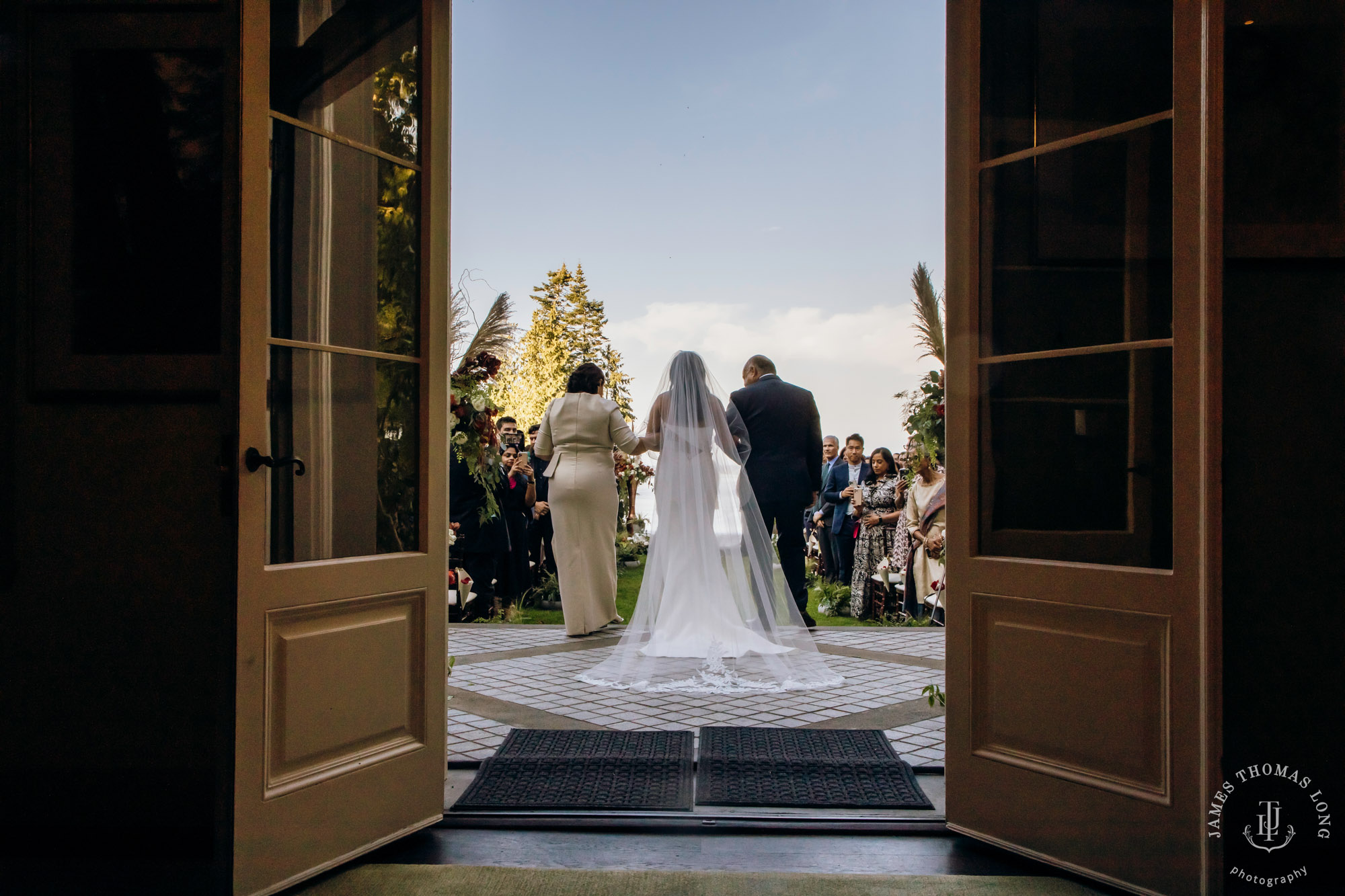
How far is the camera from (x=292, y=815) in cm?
215

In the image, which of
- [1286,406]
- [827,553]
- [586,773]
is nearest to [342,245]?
[586,773]

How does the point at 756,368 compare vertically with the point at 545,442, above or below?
above

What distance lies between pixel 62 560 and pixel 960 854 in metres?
2.83

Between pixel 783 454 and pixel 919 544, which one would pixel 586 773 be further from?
pixel 919 544

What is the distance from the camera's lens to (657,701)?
407 cm

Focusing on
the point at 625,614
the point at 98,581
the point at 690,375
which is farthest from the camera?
the point at 625,614

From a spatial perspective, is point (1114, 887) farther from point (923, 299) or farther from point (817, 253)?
point (817, 253)

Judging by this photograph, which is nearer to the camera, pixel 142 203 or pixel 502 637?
pixel 142 203

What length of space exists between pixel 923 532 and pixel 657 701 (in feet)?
9.57

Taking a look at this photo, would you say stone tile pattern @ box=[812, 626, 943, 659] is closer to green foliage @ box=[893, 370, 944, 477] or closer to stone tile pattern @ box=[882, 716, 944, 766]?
green foliage @ box=[893, 370, 944, 477]

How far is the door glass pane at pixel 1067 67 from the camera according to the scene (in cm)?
228

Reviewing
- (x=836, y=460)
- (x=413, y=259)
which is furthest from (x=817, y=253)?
(x=413, y=259)

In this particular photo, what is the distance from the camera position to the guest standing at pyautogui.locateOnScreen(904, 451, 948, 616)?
602 cm

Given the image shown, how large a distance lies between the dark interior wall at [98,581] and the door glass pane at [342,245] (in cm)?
41
